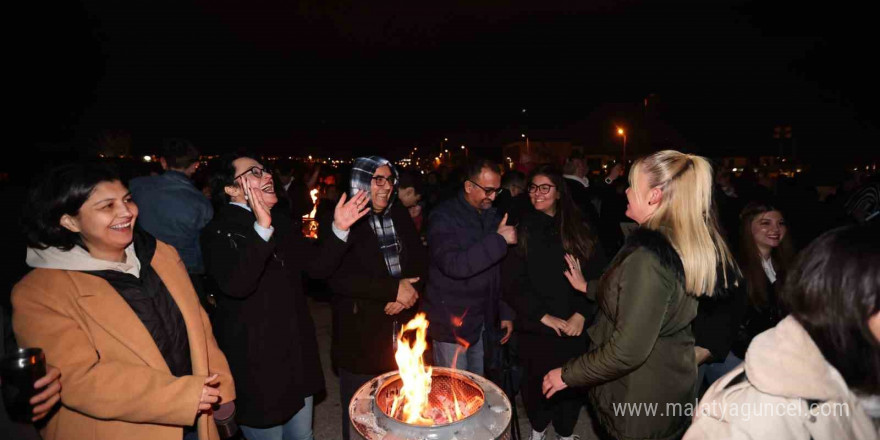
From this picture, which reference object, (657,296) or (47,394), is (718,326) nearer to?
(657,296)

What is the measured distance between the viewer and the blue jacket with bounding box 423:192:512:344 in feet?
12.0

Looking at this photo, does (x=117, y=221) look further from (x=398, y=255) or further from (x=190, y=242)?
(x=190, y=242)

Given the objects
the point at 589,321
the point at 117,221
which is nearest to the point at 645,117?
the point at 589,321

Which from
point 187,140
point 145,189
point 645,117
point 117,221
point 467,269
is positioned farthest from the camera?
point 645,117

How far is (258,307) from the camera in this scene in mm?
2619

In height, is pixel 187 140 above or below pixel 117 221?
above

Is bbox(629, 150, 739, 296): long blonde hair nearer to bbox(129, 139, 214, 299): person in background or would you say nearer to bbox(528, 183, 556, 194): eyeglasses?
bbox(528, 183, 556, 194): eyeglasses

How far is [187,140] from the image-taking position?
16.0ft

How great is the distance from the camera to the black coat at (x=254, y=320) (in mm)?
2504

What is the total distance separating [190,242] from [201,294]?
1.26m

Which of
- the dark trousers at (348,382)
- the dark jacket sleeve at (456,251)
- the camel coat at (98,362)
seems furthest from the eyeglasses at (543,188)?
the camel coat at (98,362)

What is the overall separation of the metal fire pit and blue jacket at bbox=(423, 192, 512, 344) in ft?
3.91

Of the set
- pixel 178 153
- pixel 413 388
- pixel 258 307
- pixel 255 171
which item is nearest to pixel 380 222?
pixel 255 171

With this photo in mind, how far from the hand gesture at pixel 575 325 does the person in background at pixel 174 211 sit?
369cm
